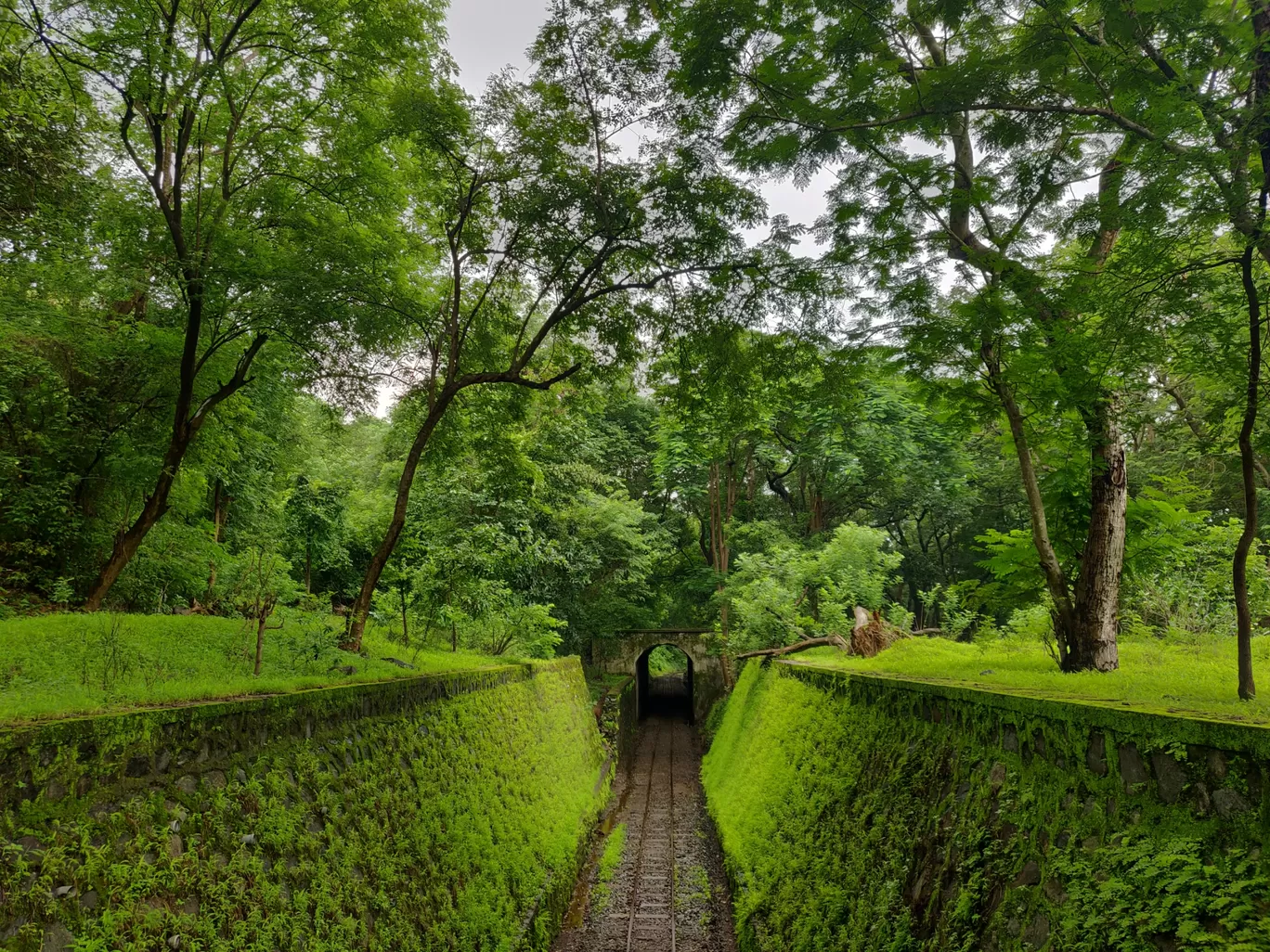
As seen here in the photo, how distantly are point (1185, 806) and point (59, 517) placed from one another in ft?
39.7

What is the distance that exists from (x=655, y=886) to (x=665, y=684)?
1062 inches

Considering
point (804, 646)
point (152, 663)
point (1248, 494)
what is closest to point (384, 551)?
point (152, 663)

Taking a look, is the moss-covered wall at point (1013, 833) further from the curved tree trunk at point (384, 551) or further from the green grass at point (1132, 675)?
the curved tree trunk at point (384, 551)

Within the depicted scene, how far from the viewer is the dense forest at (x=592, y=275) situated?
15.4 ft

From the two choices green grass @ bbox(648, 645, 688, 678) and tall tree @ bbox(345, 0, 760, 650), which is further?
green grass @ bbox(648, 645, 688, 678)

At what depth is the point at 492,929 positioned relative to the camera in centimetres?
599

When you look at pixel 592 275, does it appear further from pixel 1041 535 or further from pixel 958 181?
pixel 1041 535

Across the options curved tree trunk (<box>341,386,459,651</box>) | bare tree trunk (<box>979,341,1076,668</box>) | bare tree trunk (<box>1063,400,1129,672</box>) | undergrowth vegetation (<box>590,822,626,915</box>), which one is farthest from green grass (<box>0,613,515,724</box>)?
bare tree trunk (<box>1063,400,1129,672</box>)

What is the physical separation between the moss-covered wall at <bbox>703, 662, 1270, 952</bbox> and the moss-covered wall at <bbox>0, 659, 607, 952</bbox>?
3.06 meters

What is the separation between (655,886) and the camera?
9.21 meters

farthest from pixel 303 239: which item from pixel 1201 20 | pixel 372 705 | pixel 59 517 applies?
pixel 1201 20

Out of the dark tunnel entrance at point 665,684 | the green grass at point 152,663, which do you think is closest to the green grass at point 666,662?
the dark tunnel entrance at point 665,684

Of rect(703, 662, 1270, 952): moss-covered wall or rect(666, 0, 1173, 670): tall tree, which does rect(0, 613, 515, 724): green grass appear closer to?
rect(703, 662, 1270, 952): moss-covered wall

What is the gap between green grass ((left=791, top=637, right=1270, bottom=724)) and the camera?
3.34m
